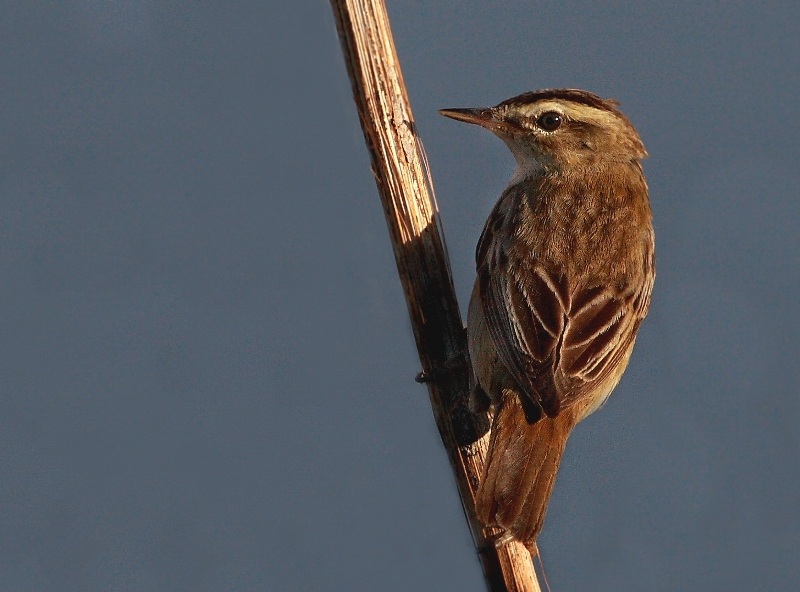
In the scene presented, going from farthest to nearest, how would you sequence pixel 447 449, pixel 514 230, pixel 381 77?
pixel 514 230 → pixel 447 449 → pixel 381 77

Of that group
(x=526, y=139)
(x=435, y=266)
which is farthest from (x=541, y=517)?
(x=526, y=139)

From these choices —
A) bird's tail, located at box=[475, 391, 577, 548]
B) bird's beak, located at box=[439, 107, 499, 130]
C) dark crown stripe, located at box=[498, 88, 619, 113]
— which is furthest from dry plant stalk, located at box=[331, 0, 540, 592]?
dark crown stripe, located at box=[498, 88, 619, 113]

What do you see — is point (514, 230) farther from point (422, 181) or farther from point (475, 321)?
A: point (422, 181)

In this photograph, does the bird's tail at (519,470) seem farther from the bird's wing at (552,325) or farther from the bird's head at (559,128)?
the bird's head at (559,128)

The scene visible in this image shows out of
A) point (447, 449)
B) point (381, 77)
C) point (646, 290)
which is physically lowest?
point (447, 449)

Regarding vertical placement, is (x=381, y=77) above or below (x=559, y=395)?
above

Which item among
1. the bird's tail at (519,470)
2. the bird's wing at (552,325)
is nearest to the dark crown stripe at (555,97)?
the bird's wing at (552,325)
